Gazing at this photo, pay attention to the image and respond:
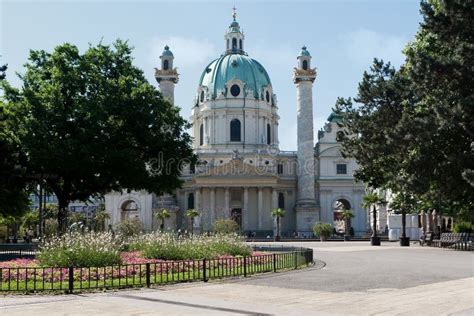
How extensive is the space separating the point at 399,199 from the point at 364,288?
35.3m

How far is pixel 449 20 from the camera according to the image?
88.8 ft

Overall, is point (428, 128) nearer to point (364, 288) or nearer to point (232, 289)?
point (364, 288)

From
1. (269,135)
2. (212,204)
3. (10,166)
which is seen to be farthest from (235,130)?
(10,166)

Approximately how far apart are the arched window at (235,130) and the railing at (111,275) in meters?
72.7

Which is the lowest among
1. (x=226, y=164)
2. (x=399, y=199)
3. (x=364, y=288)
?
(x=364, y=288)

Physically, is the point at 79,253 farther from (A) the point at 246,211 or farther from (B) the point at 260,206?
(A) the point at 246,211

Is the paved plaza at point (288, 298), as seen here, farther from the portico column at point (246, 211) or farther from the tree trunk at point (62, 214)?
the portico column at point (246, 211)

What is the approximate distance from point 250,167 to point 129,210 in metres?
22.3

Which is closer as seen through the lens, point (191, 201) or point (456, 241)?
point (456, 241)

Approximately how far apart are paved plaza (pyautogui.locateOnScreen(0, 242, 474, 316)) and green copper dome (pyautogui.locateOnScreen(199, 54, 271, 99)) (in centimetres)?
7875

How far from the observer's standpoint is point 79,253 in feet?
66.3

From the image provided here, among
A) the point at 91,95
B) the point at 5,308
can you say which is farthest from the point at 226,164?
the point at 5,308

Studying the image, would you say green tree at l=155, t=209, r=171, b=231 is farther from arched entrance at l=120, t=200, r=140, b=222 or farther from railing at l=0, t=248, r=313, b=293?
railing at l=0, t=248, r=313, b=293

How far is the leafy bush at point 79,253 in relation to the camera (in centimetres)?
2011
